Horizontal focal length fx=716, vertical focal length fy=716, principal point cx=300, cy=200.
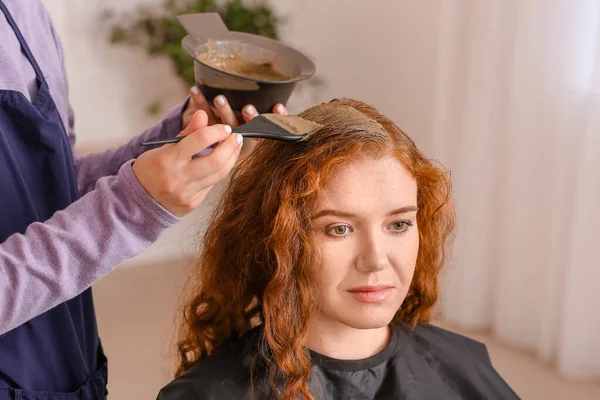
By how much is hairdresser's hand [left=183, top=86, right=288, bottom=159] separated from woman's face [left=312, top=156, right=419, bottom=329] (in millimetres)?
177

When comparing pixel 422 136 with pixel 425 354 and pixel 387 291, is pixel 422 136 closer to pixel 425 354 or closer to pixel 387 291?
pixel 425 354

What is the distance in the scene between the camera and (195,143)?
2.66 feet

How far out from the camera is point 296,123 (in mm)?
979

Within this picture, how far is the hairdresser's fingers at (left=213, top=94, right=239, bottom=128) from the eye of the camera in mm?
1080

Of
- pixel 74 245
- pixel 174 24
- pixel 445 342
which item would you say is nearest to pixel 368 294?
pixel 445 342

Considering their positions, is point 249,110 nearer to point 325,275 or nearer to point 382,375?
point 325,275

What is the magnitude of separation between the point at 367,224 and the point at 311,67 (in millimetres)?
301

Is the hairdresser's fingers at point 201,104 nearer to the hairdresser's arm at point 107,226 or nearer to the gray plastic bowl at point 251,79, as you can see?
the gray plastic bowl at point 251,79

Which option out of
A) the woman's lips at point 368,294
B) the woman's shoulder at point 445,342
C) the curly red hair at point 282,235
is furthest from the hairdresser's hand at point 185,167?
the woman's shoulder at point 445,342

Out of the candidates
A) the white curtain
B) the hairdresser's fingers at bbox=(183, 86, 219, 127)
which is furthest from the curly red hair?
the white curtain

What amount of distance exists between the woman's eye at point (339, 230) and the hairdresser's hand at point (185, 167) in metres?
0.22

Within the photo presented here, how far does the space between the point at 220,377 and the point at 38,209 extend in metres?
0.36

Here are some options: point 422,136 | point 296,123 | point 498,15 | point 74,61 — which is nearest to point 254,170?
point 296,123

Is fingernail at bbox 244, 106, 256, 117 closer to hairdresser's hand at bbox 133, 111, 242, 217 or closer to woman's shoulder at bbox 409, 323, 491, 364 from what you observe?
hairdresser's hand at bbox 133, 111, 242, 217
